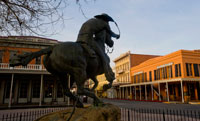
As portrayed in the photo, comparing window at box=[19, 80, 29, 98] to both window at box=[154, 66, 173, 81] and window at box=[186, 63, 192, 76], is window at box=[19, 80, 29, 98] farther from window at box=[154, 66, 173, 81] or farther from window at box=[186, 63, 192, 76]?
window at box=[186, 63, 192, 76]

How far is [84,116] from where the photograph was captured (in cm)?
307

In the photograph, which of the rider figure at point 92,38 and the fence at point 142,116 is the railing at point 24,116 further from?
the rider figure at point 92,38

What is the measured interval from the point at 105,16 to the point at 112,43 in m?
0.78

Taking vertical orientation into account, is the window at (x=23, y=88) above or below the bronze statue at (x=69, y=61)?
below

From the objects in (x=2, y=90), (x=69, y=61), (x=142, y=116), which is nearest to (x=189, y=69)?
(x=142, y=116)

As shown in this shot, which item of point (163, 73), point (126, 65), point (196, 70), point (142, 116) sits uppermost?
point (126, 65)

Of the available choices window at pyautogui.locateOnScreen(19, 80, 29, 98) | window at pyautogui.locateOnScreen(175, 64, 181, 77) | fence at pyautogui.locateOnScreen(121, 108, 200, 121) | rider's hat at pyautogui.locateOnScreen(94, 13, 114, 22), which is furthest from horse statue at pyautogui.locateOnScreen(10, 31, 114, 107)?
window at pyautogui.locateOnScreen(175, 64, 181, 77)

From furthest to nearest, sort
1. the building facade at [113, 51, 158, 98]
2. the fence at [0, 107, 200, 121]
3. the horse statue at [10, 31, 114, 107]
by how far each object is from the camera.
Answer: the building facade at [113, 51, 158, 98]
the fence at [0, 107, 200, 121]
the horse statue at [10, 31, 114, 107]

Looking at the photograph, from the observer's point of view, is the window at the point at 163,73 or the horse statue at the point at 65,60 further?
the window at the point at 163,73

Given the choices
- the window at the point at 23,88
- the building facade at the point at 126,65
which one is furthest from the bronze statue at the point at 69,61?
the building facade at the point at 126,65

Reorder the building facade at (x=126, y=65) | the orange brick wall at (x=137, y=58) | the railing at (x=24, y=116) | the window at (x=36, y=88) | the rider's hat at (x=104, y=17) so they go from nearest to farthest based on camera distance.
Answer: the rider's hat at (x=104, y=17) → the railing at (x=24, y=116) → the window at (x=36, y=88) → the building facade at (x=126, y=65) → the orange brick wall at (x=137, y=58)

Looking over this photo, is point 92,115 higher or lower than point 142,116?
higher

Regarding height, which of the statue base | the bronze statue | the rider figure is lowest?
the statue base

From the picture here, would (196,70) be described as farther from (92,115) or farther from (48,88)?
(92,115)
